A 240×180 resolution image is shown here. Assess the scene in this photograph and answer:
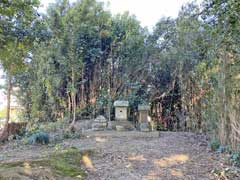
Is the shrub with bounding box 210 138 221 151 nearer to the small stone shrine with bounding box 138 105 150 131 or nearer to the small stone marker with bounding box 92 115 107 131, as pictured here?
the small stone shrine with bounding box 138 105 150 131

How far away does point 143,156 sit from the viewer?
519cm

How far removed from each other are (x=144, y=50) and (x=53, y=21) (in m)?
2.97

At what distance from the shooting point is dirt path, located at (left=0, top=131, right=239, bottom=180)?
14.2 ft

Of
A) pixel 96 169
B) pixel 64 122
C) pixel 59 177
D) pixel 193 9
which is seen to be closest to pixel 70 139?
pixel 64 122

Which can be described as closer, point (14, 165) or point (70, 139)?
point (14, 165)

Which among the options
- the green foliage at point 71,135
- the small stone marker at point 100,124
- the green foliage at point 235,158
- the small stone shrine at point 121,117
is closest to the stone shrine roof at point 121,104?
the small stone shrine at point 121,117

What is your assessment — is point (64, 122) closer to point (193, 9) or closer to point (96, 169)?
point (96, 169)

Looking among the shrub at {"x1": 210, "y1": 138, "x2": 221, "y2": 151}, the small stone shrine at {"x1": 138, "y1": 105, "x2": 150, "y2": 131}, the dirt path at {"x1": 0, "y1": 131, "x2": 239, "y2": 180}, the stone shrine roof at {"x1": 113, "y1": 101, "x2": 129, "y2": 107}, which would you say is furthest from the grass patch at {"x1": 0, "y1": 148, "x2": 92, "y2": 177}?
the small stone shrine at {"x1": 138, "y1": 105, "x2": 150, "y2": 131}

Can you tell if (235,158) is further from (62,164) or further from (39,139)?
(39,139)

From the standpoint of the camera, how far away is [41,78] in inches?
379

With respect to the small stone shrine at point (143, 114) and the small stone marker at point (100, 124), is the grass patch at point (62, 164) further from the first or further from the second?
the small stone shrine at point (143, 114)

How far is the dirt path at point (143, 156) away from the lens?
4328 mm

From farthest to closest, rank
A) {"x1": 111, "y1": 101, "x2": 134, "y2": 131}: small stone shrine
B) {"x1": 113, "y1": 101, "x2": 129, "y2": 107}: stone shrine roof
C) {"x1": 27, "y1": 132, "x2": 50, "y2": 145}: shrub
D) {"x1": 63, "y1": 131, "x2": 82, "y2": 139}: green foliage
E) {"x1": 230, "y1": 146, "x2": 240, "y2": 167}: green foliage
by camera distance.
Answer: {"x1": 113, "y1": 101, "x2": 129, "y2": 107}: stone shrine roof
{"x1": 111, "y1": 101, "x2": 134, "y2": 131}: small stone shrine
{"x1": 63, "y1": 131, "x2": 82, "y2": 139}: green foliage
{"x1": 27, "y1": 132, "x2": 50, "y2": 145}: shrub
{"x1": 230, "y1": 146, "x2": 240, "y2": 167}: green foliage

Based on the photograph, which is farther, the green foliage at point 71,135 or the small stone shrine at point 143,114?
the small stone shrine at point 143,114
